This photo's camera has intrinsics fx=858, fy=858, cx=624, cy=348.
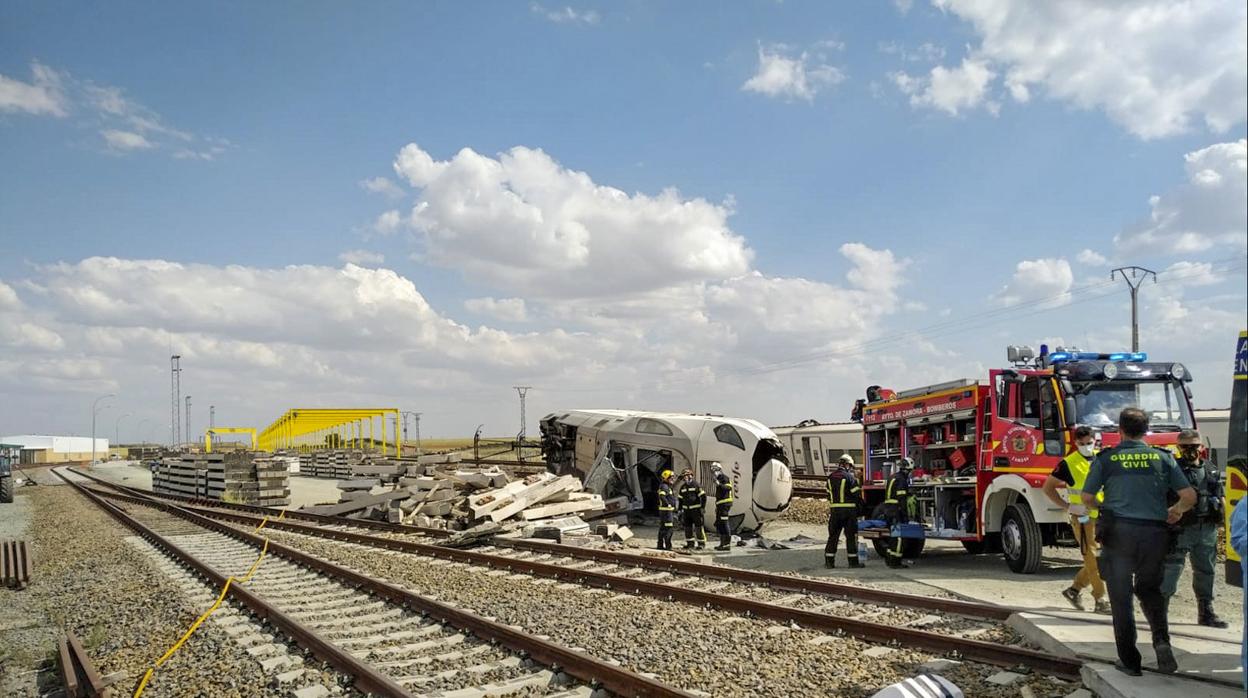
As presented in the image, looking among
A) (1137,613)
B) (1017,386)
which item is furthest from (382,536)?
(1137,613)

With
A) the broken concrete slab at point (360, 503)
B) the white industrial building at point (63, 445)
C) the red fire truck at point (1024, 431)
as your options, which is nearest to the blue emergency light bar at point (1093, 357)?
the red fire truck at point (1024, 431)

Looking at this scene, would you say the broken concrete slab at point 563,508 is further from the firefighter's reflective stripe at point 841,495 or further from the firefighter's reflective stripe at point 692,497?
the firefighter's reflective stripe at point 841,495

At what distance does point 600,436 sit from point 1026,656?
15540 mm

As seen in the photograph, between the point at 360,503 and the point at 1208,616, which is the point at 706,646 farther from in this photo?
the point at 360,503

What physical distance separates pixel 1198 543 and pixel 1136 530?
8.60ft

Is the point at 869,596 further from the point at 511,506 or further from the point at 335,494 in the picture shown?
the point at 335,494

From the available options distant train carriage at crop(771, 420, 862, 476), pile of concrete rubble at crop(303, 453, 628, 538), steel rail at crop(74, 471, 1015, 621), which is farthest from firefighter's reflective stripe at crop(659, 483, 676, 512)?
distant train carriage at crop(771, 420, 862, 476)

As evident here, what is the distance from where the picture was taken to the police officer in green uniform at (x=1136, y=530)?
19.2ft

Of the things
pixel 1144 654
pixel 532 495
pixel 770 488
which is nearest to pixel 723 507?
pixel 770 488

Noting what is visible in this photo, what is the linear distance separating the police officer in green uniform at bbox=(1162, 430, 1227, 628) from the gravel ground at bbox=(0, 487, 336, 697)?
7616mm

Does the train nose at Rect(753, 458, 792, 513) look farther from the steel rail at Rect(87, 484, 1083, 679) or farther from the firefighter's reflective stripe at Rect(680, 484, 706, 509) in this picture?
the steel rail at Rect(87, 484, 1083, 679)

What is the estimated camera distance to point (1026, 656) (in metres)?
6.61

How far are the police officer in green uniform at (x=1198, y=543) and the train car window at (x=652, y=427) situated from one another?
11.9 metres

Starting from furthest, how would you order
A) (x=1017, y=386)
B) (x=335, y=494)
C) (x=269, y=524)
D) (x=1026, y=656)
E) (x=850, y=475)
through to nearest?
(x=335, y=494) → (x=269, y=524) → (x=850, y=475) → (x=1017, y=386) → (x=1026, y=656)
